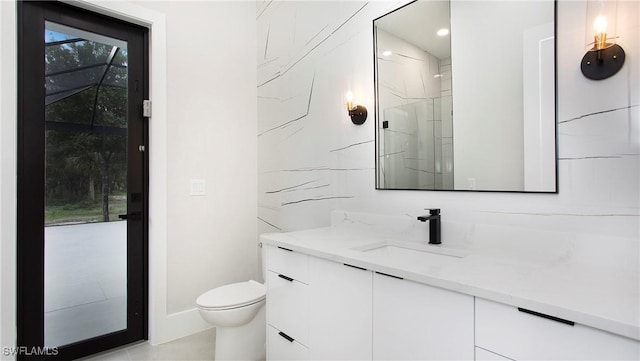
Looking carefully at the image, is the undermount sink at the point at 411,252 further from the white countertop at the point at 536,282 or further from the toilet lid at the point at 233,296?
the toilet lid at the point at 233,296

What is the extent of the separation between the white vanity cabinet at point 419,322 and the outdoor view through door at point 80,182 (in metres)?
Answer: 1.90

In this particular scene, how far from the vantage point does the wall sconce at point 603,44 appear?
1080 millimetres

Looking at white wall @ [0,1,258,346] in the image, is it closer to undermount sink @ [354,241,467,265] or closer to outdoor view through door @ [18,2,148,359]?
outdoor view through door @ [18,2,148,359]

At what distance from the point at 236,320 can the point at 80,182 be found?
1.36 m

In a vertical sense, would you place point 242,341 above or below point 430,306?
below

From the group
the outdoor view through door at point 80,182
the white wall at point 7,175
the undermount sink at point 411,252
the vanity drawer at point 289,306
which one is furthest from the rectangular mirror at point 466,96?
the white wall at point 7,175

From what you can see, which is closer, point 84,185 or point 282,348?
point 282,348

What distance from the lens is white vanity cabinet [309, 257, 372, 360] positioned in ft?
4.02

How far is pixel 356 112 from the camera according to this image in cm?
194

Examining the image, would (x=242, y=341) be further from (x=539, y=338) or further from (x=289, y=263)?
(x=539, y=338)

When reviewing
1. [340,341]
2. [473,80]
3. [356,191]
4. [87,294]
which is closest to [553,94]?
[473,80]

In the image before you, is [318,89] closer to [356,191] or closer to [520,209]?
[356,191]

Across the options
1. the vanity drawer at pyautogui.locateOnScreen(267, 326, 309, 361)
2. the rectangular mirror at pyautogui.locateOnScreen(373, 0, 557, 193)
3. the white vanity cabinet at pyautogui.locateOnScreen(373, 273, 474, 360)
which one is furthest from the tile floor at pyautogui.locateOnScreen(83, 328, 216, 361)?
the rectangular mirror at pyautogui.locateOnScreen(373, 0, 557, 193)

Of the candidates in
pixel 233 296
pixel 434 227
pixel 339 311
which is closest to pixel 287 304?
pixel 339 311
